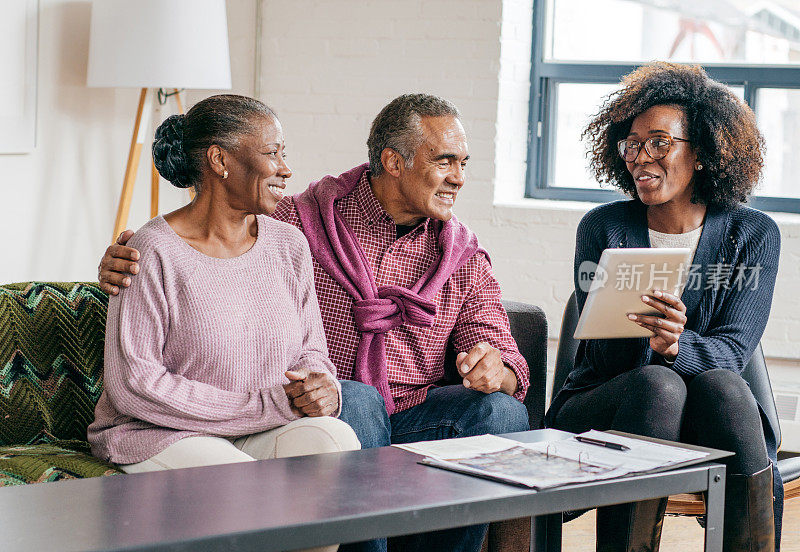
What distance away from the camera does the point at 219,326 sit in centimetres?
198

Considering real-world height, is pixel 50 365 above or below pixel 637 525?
above

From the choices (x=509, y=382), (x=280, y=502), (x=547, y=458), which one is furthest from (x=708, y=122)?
(x=280, y=502)

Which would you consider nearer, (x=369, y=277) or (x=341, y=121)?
(x=369, y=277)

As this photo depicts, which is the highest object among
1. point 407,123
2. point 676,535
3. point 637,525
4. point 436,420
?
point 407,123

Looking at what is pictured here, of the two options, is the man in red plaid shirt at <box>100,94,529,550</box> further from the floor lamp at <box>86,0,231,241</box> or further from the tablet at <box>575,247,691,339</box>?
the floor lamp at <box>86,0,231,241</box>

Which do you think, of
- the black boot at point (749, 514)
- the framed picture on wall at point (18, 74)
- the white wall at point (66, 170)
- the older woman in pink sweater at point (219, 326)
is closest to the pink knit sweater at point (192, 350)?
the older woman in pink sweater at point (219, 326)

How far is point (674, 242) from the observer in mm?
2482

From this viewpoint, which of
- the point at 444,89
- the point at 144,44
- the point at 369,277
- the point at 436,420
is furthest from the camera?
the point at 444,89

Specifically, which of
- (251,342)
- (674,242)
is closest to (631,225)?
(674,242)

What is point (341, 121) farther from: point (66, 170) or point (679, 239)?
point (679, 239)

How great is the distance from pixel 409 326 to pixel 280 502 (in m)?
1.07

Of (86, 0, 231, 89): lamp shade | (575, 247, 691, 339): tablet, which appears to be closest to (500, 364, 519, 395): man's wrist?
(575, 247, 691, 339): tablet

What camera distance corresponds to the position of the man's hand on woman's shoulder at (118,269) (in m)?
1.93

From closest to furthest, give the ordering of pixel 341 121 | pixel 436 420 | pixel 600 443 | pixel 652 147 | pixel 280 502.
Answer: pixel 280 502, pixel 600 443, pixel 436 420, pixel 652 147, pixel 341 121
